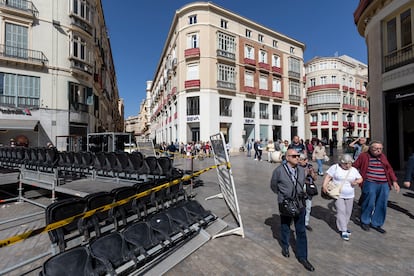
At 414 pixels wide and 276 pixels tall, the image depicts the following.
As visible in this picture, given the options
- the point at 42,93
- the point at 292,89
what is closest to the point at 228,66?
the point at 292,89

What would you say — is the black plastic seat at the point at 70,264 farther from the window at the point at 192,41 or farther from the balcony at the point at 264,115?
the balcony at the point at 264,115

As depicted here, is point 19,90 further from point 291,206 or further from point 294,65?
point 294,65

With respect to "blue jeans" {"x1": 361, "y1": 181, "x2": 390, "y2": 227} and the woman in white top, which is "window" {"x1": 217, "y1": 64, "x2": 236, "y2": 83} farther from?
the woman in white top

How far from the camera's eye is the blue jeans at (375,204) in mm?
4238

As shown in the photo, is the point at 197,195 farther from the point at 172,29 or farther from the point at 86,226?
the point at 172,29

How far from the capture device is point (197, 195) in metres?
7.09

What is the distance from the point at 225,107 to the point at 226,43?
8.47 metres

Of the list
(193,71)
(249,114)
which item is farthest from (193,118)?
(249,114)

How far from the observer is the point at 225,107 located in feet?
95.7

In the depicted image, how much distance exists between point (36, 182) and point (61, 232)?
17.7ft

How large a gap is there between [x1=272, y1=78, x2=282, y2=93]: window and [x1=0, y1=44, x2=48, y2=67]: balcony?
2868cm

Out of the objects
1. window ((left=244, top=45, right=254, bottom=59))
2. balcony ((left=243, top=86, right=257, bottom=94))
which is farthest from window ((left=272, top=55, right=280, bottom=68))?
balcony ((left=243, top=86, right=257, bottom=94))

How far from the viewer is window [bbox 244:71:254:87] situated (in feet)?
101

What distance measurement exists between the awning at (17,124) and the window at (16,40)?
17.5 feet
